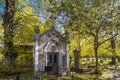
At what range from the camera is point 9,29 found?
26000 mm

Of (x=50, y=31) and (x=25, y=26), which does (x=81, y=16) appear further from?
(x=25, y=26)

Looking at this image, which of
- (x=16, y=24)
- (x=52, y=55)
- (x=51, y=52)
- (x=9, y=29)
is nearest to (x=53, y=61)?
(x=52, y=55)

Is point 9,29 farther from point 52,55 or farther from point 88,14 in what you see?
point 88,14

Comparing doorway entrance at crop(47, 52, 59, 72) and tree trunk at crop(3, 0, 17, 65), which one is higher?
tree trunk at crop(3, 0, 17, 65)

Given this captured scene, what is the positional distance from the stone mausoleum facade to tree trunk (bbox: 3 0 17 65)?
5059 mm

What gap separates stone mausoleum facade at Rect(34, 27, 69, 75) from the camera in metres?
23.0

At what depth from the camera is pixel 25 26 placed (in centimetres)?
2870

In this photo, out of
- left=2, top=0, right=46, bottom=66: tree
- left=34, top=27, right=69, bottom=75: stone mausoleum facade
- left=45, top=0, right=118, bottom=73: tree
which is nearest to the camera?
left=45, top=0, right=118, bottom=73: tree

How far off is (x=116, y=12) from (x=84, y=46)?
12.1 m

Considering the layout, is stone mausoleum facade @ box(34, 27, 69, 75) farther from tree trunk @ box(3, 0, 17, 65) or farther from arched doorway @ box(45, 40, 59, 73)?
tree trunk @ box(3, 0, 17, 65)

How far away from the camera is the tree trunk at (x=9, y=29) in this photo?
2572 cm

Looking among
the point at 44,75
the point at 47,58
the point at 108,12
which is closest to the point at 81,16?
the point at 108,12

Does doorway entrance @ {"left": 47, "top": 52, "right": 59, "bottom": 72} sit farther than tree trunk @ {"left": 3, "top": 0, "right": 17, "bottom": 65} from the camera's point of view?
No

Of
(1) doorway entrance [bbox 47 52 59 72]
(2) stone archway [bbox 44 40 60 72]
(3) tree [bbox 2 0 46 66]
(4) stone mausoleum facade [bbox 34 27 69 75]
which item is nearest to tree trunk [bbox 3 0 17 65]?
(3) tree [bbox 2 0 46 66]
